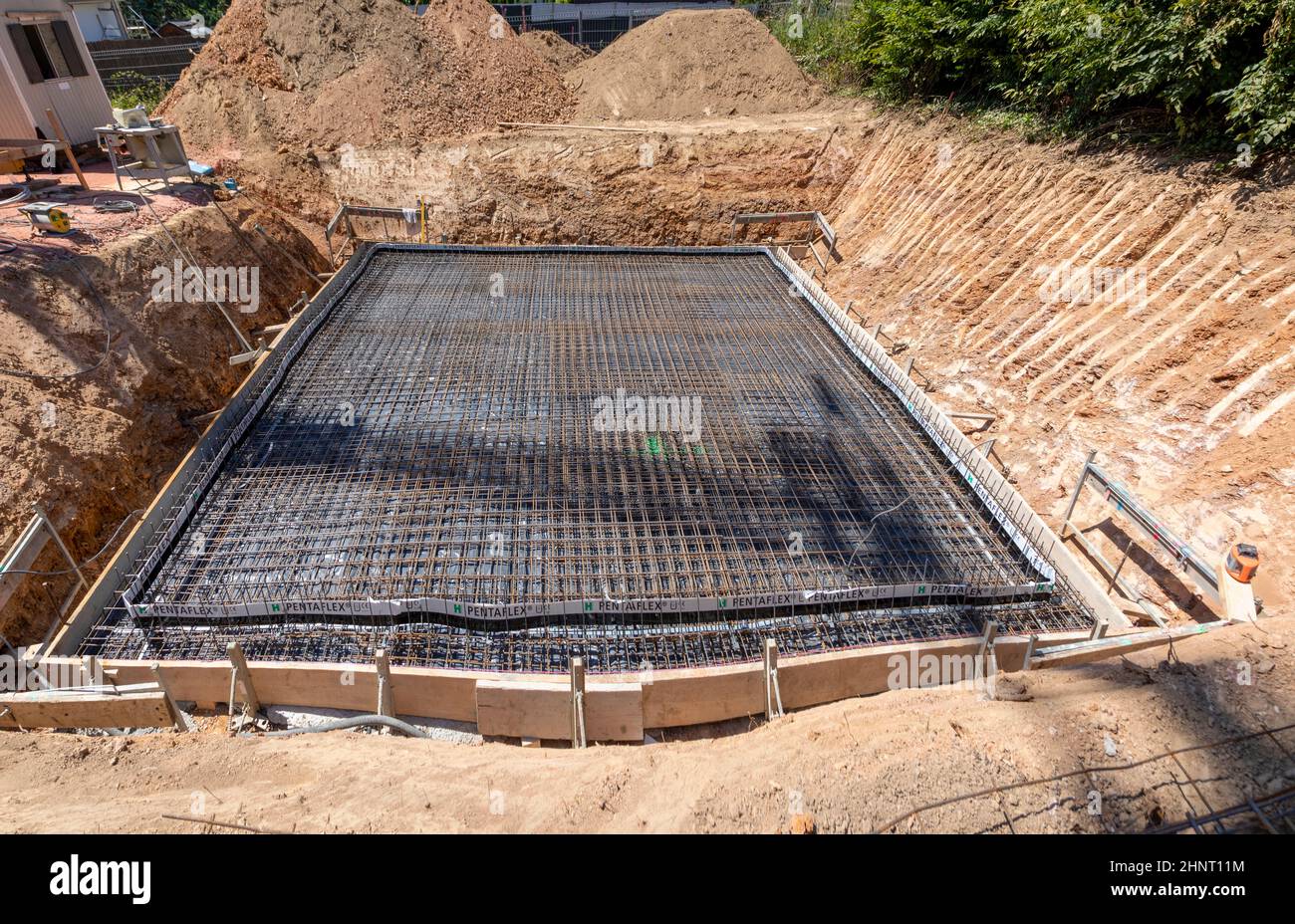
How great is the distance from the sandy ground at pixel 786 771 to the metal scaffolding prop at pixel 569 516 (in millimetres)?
783

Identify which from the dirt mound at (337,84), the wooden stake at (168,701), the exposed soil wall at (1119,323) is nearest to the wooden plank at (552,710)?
the wooden stake at (168,701)

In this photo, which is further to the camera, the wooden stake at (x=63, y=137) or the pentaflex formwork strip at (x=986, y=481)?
the wooden stake at (x=63, y=137)

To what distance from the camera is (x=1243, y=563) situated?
3885mm

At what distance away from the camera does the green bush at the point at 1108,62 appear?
582 cm

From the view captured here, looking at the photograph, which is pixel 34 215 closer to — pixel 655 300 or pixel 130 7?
pixel 655 300

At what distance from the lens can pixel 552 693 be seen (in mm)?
3801

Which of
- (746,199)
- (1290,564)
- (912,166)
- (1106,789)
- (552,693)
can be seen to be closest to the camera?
(1106,789)

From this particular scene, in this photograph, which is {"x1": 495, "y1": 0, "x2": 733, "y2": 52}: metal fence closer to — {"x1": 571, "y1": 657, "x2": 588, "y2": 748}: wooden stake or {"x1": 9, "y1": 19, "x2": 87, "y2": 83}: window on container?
{"x1": 9, "y1": 19, "x2": 87, "y2": 83}: window on container

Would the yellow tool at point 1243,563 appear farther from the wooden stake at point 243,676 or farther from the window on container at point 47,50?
the window on container at point 47,50

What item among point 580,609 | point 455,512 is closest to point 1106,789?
point 580,609

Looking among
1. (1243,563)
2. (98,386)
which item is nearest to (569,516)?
(1243,563)

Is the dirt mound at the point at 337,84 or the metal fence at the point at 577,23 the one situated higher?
the metal fence at the point at 577,23

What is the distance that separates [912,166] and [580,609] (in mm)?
9387

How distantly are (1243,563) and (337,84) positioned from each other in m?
15.6
